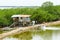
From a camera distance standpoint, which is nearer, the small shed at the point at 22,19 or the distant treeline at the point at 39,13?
the small shed at the point at 22,19

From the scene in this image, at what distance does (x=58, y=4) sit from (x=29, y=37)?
786 centimetres

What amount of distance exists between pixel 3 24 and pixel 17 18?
0.79 meters

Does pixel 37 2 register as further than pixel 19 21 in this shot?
Yes

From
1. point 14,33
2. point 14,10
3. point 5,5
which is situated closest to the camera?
point 14,33

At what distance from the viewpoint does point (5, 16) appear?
13.6m

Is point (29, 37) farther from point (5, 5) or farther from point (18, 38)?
point (5, 5)

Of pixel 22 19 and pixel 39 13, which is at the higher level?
pixel 39 13

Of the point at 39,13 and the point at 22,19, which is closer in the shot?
the point at 22,19

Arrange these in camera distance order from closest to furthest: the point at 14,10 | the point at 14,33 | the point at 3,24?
the point at 14,33 → the point at 3,24 → the point at 14,10

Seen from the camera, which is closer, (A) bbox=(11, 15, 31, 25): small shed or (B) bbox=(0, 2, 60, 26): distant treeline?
(A) bbox=(11, 15, 31, 25): small shed

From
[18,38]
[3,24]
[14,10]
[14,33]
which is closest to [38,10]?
[14,10]

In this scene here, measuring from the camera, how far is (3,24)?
1270 cm

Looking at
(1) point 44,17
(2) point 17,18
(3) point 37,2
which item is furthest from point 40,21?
(3) point 37,2

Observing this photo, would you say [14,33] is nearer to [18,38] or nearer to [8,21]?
[18,38]
